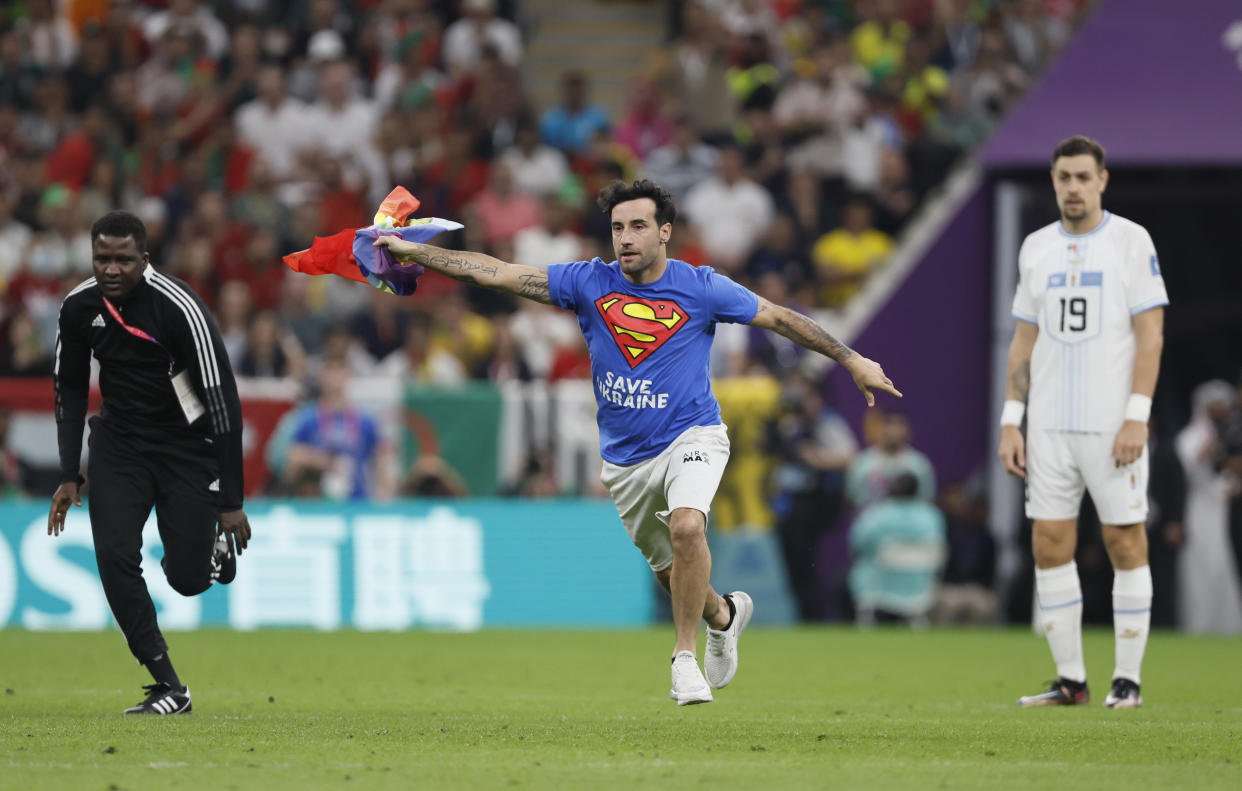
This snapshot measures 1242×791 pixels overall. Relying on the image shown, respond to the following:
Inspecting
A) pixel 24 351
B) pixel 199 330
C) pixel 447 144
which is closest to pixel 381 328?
pixel 447 144

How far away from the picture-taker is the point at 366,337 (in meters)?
18.2

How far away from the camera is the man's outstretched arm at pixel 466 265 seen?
855cm

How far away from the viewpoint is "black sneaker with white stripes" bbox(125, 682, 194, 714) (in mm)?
8641

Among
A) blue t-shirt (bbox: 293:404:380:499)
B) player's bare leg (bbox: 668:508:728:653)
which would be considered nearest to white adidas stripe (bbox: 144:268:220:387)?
player's bare leg (bbox: 668:508:728:653)

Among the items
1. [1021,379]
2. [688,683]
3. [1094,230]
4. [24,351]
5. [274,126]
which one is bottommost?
[688,683]

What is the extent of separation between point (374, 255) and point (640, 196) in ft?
4.21

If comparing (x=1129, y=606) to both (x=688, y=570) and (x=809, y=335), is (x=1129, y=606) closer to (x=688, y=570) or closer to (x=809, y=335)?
(x=809, y=335)

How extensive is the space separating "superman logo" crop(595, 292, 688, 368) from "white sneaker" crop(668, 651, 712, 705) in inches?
56.5

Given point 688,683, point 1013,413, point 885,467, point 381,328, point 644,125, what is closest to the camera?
point 688,683

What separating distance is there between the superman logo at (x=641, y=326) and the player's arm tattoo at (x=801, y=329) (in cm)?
40

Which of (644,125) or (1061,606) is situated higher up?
(644,125)

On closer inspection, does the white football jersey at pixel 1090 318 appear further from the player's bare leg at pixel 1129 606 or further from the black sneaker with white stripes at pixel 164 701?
the black sneaker with white stripes at pixel 164 701

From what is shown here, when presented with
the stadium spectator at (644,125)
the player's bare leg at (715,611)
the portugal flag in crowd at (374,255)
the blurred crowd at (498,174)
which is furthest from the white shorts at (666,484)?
the stadium spectator at (644,125)

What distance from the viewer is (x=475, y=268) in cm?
859
